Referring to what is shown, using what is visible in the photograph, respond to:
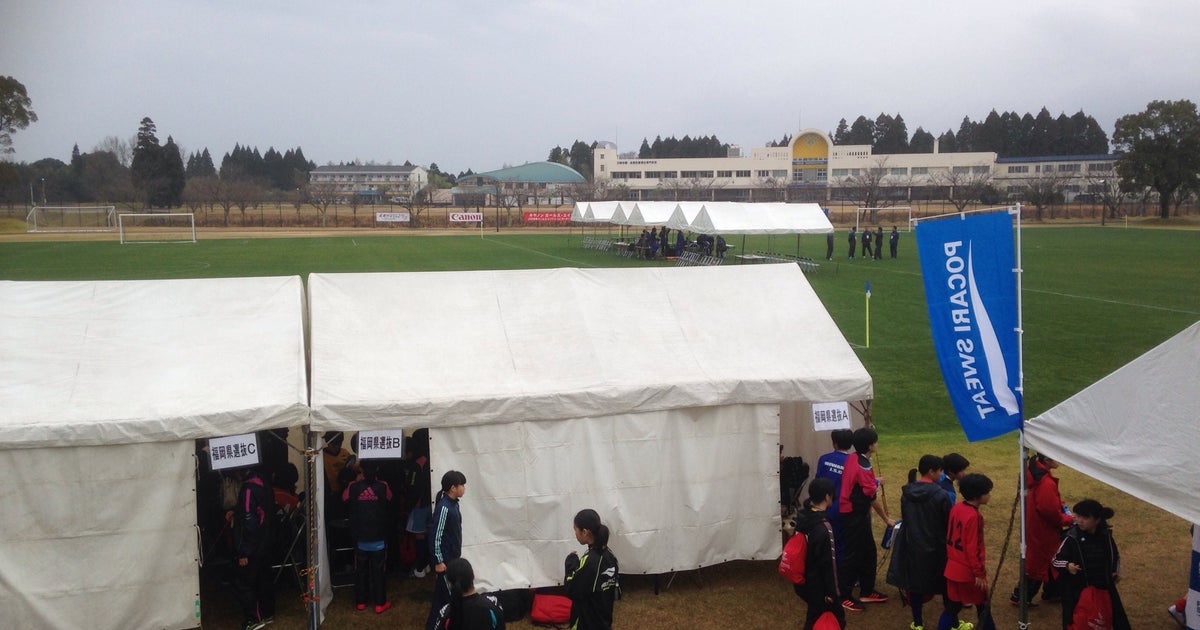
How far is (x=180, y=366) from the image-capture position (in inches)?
261

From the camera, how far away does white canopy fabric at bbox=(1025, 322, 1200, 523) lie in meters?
4.85

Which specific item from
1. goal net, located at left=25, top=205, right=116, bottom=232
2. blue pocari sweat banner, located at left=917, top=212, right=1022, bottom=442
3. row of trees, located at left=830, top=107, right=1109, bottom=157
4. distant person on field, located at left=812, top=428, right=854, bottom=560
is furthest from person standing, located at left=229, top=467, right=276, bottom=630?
row of trees, located at left=830, top=107, right=1109, bottom=157

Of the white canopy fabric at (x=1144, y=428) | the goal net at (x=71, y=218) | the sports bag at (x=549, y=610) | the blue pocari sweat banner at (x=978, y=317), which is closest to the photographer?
the white canopy fabric at (x=1144, y=428)

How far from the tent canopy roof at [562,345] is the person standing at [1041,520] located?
1500 mm

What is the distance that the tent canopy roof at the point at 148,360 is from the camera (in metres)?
5.88

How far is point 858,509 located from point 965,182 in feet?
288

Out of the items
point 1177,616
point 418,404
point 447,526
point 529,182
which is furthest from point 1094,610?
point 529,182

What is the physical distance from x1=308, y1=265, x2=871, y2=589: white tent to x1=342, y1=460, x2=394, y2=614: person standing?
0.57m

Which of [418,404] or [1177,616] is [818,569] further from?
[1177,616]

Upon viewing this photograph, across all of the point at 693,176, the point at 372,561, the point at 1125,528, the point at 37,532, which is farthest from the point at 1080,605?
the point at 693,176

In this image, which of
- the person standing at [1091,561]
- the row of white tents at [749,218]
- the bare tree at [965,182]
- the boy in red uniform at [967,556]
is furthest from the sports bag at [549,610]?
the bare tree at [965,182]

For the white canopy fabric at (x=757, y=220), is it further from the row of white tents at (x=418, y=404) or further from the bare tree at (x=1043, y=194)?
the bare tree at (x=1043, y=194)

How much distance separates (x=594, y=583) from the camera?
15.9 ft

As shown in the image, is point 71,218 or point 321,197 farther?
point 321,197
